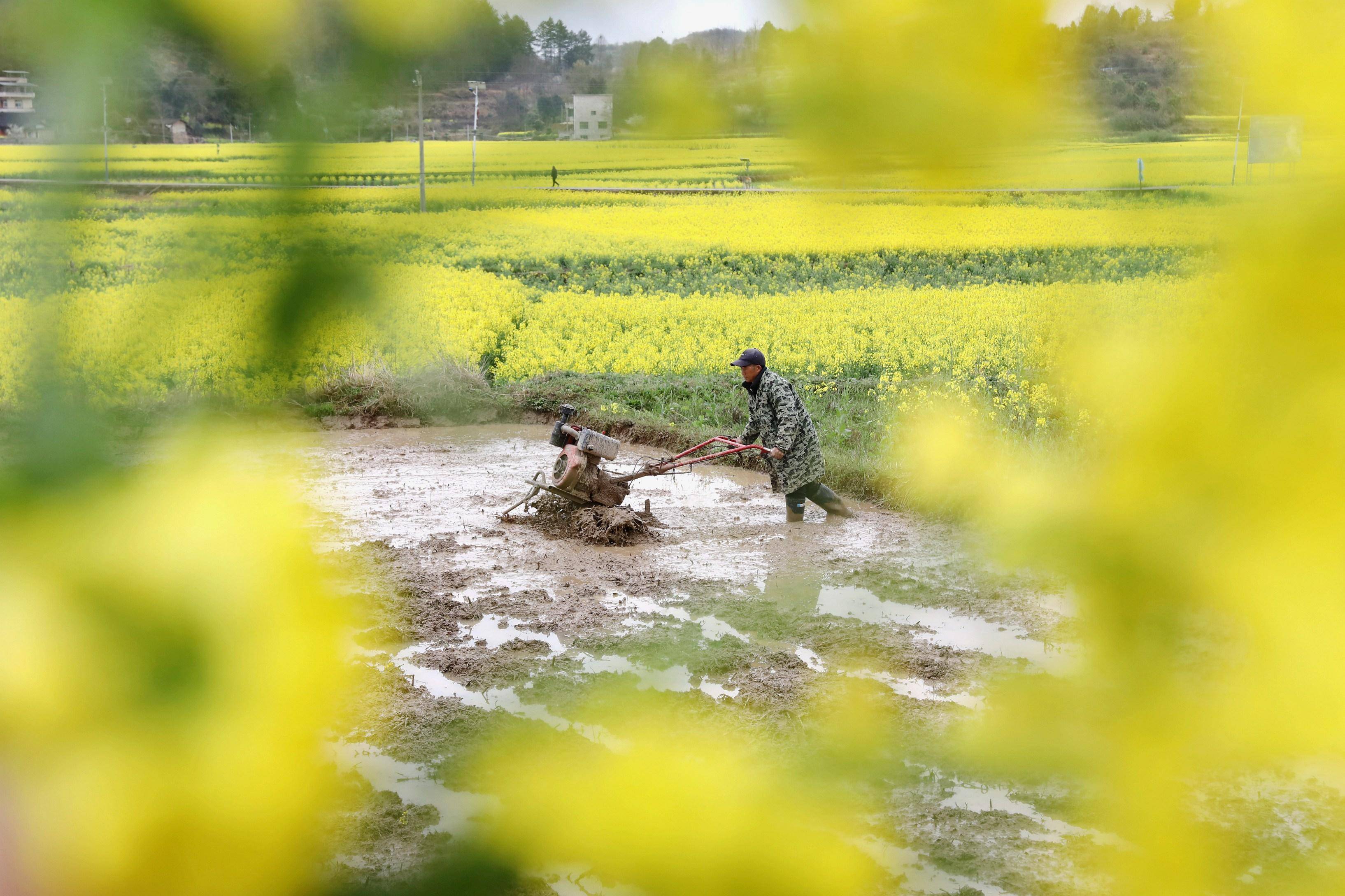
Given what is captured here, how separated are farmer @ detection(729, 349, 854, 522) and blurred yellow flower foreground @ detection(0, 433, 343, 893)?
18.7 feet

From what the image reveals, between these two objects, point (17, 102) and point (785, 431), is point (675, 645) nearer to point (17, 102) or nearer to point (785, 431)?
point (17, 102)

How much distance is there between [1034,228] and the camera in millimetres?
776

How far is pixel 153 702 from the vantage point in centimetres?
43

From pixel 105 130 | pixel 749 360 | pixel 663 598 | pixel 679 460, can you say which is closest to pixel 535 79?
pixel 105 130

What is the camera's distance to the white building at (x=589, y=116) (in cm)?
50

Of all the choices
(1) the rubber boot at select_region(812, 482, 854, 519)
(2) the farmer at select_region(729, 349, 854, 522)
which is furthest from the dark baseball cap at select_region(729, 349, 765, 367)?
(1) the rubber boot at select_region(812, 482, 854, 519)

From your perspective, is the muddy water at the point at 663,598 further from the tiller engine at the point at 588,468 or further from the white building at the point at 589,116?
the white building at the point at 589,116

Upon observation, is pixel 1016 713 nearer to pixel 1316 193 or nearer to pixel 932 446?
pixel 932 446

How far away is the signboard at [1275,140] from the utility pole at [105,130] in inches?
18.6

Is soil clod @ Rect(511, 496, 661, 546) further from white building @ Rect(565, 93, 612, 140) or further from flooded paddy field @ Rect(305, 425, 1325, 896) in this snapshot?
white building @ Rect(565, 93, 612, 140)

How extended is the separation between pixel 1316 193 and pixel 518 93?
331 mm

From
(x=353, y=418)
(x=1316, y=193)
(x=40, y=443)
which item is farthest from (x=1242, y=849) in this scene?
(x=353, y=418)

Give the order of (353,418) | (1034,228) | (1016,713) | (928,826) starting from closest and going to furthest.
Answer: (1016,713)
(1034,228)
(928,826)
(353,418)

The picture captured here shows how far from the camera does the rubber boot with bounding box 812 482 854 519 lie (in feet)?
21.8
